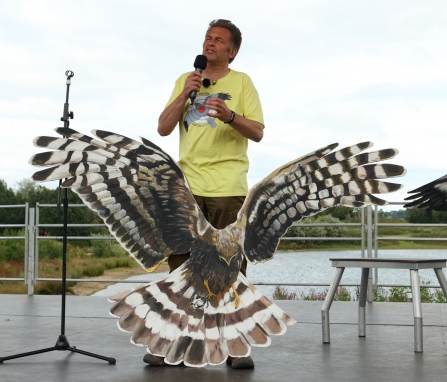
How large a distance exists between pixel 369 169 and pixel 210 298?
83cm

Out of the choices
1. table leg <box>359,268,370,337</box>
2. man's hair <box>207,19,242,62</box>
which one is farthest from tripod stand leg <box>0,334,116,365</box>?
table leg <box>359,268,370,337</box>

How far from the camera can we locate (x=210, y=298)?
111 inches

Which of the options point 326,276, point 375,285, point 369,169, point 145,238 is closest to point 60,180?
point 145,238

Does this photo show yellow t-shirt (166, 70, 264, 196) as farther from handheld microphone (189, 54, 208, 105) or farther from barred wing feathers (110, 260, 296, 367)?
barred wing feathers (110, 260, 296, 367)

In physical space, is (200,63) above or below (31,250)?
above

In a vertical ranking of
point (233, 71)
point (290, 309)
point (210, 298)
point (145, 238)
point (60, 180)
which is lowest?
point (290, 309)

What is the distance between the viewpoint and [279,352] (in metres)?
3.38

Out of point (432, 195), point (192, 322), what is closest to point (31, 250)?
point (192, 322)

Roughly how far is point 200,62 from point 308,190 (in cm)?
69

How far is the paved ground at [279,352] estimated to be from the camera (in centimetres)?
279

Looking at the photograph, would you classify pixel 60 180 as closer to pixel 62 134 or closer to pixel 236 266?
pixel 62 134

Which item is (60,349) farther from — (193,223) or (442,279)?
(442,279)

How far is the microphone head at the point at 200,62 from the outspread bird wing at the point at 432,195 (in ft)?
4.03

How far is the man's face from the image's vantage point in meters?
2.96
